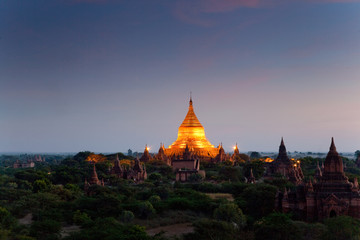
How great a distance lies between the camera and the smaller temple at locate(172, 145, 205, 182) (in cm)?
6169

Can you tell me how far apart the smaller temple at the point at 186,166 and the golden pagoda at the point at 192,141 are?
3.29 meters

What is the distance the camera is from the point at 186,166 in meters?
70.7

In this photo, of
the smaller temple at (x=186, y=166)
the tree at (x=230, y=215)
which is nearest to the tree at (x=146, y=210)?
the tree at (x=230, y=215)

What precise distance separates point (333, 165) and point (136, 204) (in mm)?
17411

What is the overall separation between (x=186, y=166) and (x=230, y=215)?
130 feet

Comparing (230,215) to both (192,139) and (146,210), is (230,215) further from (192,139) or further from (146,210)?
(192,139)

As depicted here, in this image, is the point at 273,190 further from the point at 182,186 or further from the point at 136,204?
the point at 182,186

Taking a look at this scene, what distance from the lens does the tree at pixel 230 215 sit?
1220 inches

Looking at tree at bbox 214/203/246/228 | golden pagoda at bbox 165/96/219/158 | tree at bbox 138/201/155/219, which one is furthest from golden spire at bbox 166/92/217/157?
tree at bbox 214/203/246/228

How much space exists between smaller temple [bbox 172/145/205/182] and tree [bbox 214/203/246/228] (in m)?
28.6

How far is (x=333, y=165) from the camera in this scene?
33.8 m

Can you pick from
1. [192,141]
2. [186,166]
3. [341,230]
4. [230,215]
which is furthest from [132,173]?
[341,230]

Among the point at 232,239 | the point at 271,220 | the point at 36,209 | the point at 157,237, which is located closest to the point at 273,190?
the point at 271,220

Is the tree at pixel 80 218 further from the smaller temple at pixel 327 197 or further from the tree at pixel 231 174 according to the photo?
the tree at pixel 231 174
